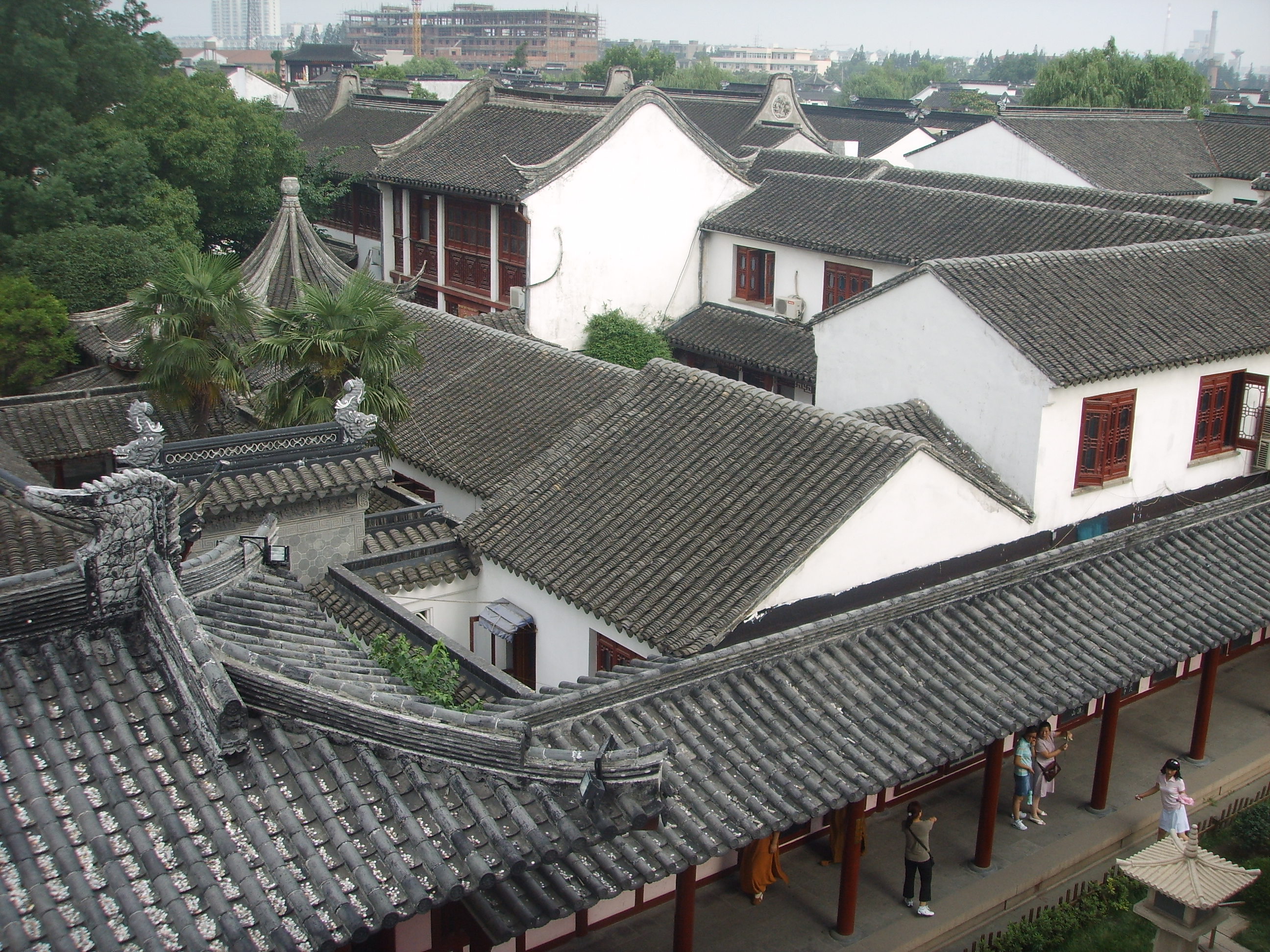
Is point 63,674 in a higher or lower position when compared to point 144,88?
lower

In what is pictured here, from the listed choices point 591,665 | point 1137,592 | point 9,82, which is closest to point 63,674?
point 591,665

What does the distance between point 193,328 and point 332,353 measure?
8.57 feet

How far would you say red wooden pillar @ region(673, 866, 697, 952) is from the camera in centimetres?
1156

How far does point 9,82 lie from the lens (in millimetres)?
30828

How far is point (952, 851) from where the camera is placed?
1489cm

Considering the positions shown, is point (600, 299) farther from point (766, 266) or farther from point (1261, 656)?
point (1261, 656)

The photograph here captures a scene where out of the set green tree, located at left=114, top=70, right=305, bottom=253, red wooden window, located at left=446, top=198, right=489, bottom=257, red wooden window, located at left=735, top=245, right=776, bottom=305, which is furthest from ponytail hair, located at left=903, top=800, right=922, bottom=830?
green tree, located at left=114, top=70, right=305, bottom=253

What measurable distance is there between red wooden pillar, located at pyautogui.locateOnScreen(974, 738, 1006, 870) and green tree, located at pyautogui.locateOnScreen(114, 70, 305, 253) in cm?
2744

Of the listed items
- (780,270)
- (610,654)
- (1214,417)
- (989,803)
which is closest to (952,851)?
(989,803)

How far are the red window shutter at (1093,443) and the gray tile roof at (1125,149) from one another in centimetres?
2422

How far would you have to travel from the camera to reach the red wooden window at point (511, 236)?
3206 centimetres

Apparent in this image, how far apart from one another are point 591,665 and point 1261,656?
12562mm

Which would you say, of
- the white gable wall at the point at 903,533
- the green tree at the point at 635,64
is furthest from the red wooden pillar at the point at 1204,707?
the green tree at the point at 635,64

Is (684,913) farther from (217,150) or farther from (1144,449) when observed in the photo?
(217,150)
